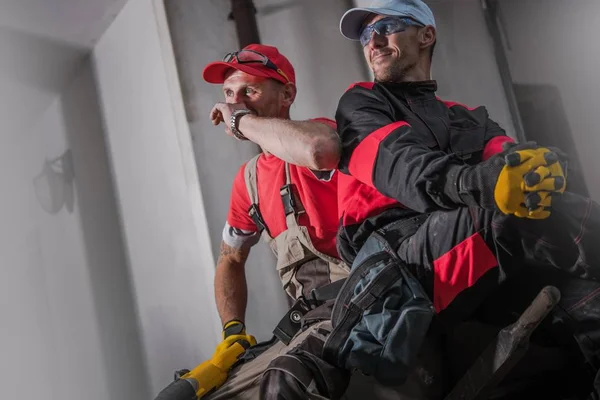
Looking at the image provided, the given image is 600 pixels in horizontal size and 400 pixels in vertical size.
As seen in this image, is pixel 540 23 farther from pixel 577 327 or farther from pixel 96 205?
pixel 96 205

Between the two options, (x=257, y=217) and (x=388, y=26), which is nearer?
(x=388, y=26)

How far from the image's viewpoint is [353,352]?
3.40 feet

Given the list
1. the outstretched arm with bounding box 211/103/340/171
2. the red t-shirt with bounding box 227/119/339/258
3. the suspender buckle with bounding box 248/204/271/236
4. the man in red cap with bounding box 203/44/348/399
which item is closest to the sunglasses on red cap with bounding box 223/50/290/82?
the man in red cap with bounding box 203/44/348/399

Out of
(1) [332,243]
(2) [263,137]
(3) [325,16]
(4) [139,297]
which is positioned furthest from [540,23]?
(4) [139,297]

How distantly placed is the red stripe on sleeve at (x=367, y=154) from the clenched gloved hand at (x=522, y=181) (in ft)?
0.66

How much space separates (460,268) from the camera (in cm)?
105

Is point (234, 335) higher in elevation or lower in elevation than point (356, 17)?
lower

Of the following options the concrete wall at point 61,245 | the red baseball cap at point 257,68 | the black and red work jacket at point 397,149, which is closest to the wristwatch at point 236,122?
the black and red work jacket at point 397,149

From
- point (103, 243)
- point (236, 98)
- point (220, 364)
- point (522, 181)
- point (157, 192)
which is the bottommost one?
point (220, 364)

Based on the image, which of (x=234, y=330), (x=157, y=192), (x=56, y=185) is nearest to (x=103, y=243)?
(x=56, y=185)

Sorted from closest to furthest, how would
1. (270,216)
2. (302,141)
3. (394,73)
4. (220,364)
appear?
(302,141) → (394,73) → (220,364) → (270,216)

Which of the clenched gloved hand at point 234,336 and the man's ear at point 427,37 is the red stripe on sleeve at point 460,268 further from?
the clenched gloved hand at point 234,336

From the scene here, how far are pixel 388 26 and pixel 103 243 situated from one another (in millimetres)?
1588

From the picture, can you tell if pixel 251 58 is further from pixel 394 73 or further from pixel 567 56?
pixel 567 56
